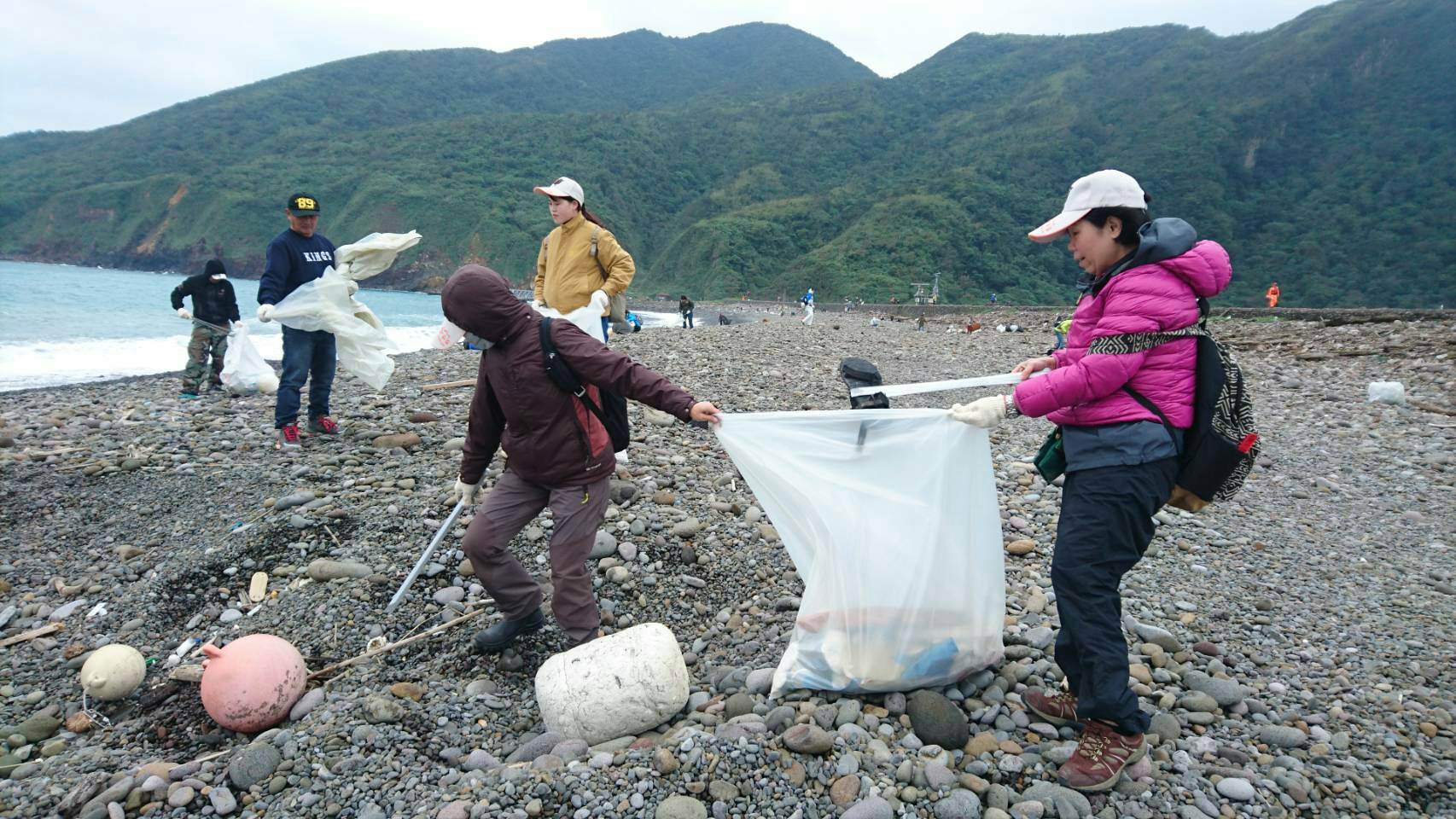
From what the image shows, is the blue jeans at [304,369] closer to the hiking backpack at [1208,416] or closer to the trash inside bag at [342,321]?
the trash inside bag at [342,321]

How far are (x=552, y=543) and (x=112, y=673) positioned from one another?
192 centimetres

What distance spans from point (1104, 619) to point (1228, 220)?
67955 mm

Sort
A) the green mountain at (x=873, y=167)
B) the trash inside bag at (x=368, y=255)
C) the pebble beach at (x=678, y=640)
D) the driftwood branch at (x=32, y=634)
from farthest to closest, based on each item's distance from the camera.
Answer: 1. the green mountain at (x=873, y=167)
2. the trash inside bag at (x=368, y=255)
3. the driftwood branch at (x=32, y=634)
4. the pebble beach at (x=678, y=640)

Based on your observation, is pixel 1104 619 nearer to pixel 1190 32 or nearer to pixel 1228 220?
pixel 1228 220

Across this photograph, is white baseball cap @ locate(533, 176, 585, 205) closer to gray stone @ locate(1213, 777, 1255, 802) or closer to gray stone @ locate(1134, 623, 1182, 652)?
gray stone @ locate(1134, 623, 1182, 652)

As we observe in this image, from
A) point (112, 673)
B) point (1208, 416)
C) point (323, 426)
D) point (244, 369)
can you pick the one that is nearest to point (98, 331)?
point (244, 369)

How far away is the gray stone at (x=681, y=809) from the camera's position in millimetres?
2133

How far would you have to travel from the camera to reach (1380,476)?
6.07 m

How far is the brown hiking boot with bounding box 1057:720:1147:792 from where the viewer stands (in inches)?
87.3

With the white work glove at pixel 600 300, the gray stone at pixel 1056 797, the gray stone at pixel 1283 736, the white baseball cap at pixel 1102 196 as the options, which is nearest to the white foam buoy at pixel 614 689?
the gray stone at pixel 1056 797

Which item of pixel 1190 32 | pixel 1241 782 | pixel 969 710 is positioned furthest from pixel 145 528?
pixel 1190 32

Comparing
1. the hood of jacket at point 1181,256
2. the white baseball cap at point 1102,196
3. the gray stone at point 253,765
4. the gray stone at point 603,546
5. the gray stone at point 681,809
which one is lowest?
the gray stone at point 253,765

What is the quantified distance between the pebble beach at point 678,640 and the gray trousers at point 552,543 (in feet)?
1.12

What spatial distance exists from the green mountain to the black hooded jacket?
49.5 m
